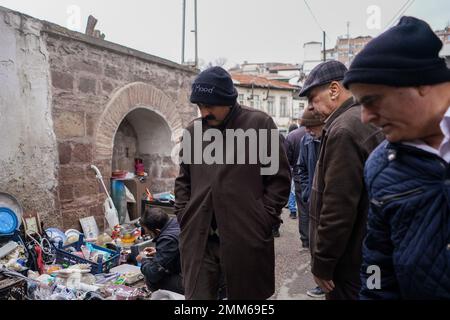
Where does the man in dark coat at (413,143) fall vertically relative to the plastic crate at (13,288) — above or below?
above

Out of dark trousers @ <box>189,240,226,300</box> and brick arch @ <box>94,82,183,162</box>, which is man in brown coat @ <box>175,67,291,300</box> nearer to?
dark trousers @ <box>189,240,226,300</box>

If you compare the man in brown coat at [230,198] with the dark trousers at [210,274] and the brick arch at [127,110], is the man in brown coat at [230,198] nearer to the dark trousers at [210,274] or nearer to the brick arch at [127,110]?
the dark trousers at [210,274]

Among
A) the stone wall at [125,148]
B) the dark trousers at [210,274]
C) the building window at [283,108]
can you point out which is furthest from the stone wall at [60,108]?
the building window at [283,108]

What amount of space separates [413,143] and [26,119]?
432 cm

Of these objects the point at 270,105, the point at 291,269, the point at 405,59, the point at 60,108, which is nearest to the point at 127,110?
the point at 60,108

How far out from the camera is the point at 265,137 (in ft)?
7.00

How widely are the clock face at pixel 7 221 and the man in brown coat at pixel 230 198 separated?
2688 millimetres

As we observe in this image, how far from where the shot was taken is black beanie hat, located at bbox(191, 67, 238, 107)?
207cm

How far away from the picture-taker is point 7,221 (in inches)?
153

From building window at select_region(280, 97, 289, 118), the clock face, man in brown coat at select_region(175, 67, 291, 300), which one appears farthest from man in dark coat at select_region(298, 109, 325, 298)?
building window at select_region(280, 97, 289, 118)

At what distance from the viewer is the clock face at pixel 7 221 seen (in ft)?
12.6

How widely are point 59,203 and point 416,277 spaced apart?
14.7 feet
